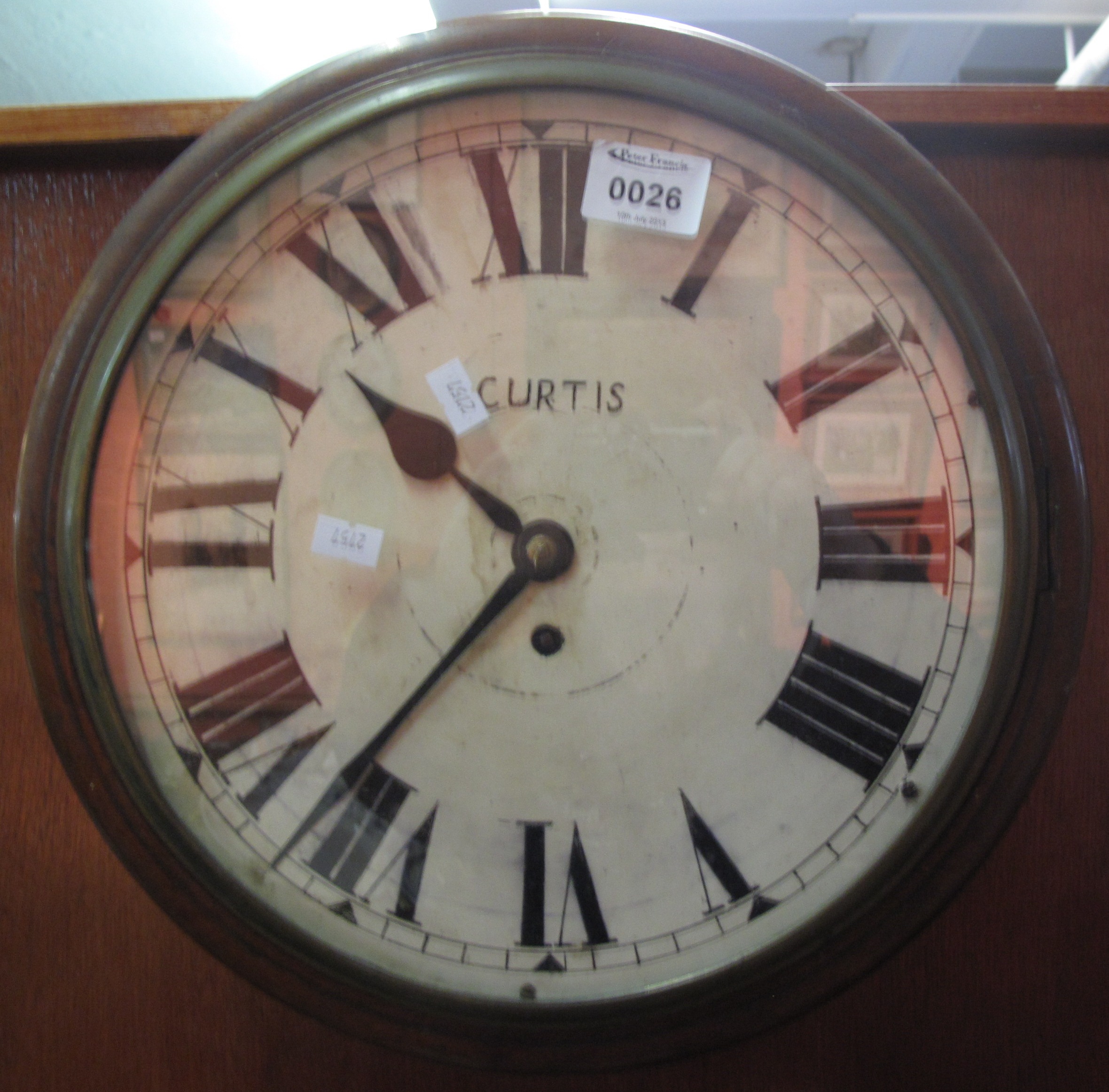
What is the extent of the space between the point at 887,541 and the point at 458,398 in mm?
292

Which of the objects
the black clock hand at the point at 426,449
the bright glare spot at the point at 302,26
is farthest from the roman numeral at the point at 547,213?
the bright glare spot at the point at 302,26

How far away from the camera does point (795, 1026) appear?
1.93 feet

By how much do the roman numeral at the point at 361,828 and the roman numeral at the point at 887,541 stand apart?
0.31 metres

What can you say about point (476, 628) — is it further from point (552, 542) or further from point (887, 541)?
point (887, 541)

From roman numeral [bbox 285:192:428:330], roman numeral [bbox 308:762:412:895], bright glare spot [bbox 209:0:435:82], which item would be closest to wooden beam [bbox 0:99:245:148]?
roman numeral [bbox 285:192:428:330]

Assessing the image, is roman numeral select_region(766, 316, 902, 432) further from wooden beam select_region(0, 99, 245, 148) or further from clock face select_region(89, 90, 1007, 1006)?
wooden beam select_region(0, 99, 245, 148)

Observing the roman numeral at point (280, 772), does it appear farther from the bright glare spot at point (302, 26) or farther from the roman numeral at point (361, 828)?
the bright glare spot at point (302, 26)

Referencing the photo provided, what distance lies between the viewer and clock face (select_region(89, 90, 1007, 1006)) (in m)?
0.54

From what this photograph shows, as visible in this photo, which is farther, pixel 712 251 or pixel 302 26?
pixel 302 26

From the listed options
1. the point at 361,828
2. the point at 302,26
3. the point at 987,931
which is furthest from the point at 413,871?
the point at 302,26

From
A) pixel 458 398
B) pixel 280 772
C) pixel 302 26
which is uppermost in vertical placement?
pixel 302 26

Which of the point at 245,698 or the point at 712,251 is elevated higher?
the point at 712,251

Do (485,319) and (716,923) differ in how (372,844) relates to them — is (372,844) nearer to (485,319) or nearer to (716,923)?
(716,923)

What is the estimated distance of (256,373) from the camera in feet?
1.86
